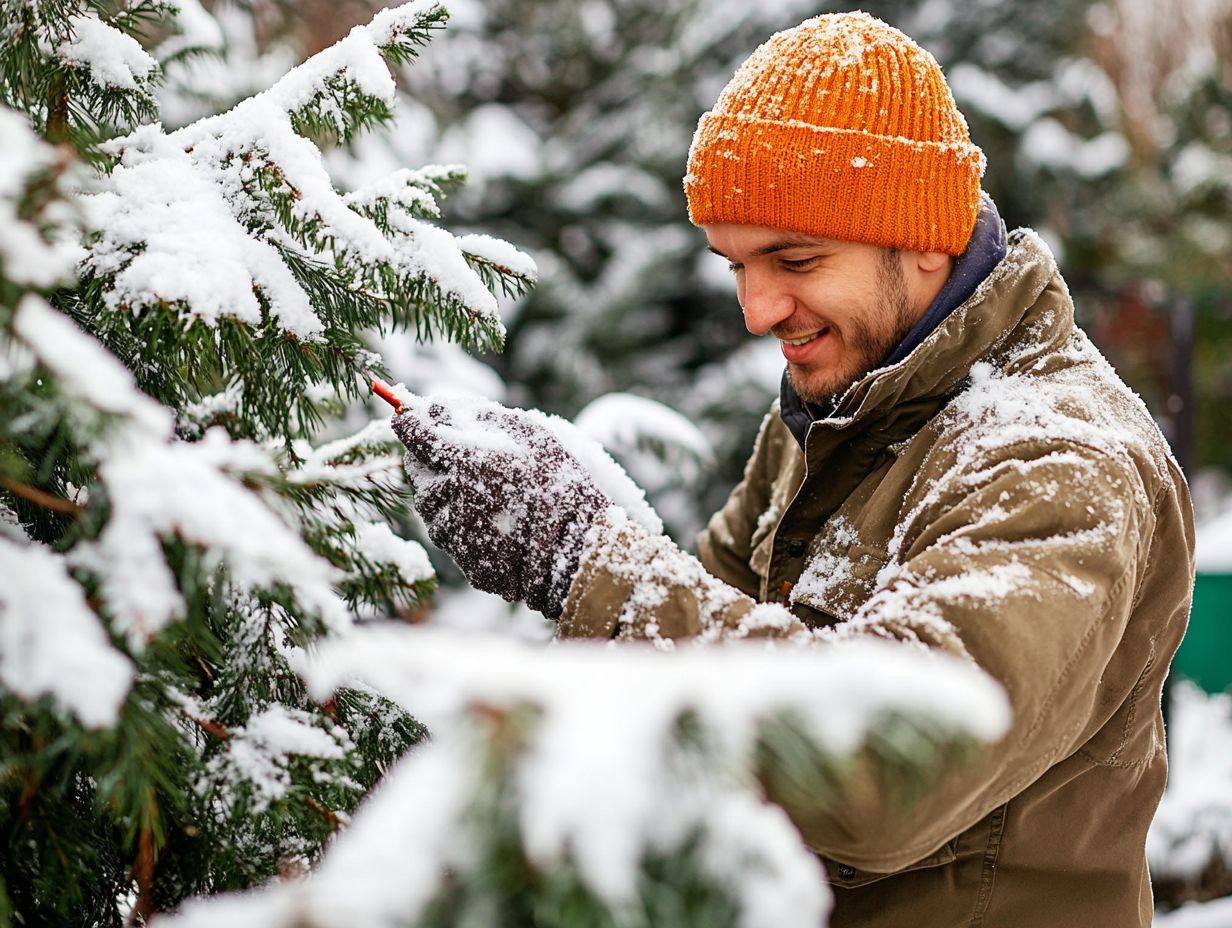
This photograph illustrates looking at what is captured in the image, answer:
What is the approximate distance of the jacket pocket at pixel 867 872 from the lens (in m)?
1.43

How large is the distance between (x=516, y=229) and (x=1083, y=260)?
4.70m

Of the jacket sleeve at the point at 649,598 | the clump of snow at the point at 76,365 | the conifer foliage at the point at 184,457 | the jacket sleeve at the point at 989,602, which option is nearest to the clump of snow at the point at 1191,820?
the jacket sleeve at the point at 989,602

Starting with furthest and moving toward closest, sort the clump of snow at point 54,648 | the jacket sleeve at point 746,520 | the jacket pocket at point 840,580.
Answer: the jacket sleeve at point 746,520 < the jacket pocket at point 840,580 < the clump of snow at point 54,648

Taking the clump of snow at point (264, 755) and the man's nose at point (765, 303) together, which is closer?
the clump of snow at point (264, 755)

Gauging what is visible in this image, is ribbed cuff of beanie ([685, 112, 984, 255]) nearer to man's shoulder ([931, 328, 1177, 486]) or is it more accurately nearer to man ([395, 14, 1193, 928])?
man ([395, 14, 1193, 928])

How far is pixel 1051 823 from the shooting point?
1.49m

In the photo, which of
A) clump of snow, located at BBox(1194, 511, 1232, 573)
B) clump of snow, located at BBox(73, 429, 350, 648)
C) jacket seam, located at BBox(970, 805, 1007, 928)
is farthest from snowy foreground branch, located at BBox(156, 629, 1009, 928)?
clump of snow, located at BBox(1194, 511, 1232, 573)

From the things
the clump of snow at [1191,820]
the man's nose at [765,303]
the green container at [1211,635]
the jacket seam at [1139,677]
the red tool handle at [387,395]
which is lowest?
the clump of snow at [1191,820]

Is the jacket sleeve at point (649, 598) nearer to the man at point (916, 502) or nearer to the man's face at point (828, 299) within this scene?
the man at point (916, 502)

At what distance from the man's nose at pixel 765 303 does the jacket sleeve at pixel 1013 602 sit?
1.50 feet

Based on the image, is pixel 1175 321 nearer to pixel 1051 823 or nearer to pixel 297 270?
pixel 1051 823

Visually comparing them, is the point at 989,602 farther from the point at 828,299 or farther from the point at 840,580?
the point at 828,299

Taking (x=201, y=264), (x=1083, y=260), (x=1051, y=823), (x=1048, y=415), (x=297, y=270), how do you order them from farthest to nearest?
(x=1083, y=260)
(x=1051, y=823)
(x=1048, y=415)
(x=297, y=270)
(x=201, y=264)

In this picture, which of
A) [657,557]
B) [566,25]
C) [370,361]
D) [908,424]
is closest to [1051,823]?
[908,424]
